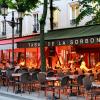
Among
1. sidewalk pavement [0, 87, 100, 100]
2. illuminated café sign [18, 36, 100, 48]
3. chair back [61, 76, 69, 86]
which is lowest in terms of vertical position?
sidewalk pavement [0, 87, 100, 100]

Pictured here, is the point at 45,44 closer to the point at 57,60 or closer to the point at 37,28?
the point at 57,60

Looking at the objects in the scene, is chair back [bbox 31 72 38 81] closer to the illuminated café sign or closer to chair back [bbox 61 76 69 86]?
the illuminated café sign

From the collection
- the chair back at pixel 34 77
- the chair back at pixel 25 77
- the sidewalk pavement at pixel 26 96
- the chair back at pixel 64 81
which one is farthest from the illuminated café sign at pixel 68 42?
the sidewalk pavement at pixel 26 96

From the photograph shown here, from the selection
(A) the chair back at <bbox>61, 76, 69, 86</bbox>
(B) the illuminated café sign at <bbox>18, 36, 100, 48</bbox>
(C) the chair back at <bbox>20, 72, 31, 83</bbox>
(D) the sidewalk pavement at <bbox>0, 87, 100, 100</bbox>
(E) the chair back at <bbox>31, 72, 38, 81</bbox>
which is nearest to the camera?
(A) the chair back at <bbox>61, 76, 69, 86</bbox>

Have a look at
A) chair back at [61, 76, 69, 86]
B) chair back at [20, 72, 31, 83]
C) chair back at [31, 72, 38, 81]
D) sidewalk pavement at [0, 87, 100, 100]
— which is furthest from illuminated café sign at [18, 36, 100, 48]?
sidewalk pavement at [0, 87, 100, 100]

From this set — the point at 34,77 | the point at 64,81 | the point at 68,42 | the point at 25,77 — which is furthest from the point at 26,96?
the point at 68,42

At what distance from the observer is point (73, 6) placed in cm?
3638

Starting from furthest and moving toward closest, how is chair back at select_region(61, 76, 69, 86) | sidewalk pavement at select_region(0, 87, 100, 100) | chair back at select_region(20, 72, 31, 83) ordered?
chair back at select_region(20, 72, 31, 83), sidewalk pavement at select_region(0, 87, 100, 100), chair back at select_region(61, 76, 69, 86)

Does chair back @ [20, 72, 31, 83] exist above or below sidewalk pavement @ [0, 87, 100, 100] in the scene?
above

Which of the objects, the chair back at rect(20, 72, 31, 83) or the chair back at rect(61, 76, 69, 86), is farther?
the chair back at rect(20, 72, 31, 83)

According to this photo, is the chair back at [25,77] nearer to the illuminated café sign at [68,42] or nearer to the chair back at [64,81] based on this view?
the illuminated café sign at [68,42]

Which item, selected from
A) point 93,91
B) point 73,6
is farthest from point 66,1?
point 93,91

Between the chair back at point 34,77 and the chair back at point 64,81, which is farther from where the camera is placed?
the chair back at point 34,77

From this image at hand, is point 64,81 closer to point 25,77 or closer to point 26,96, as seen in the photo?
point 26,96
